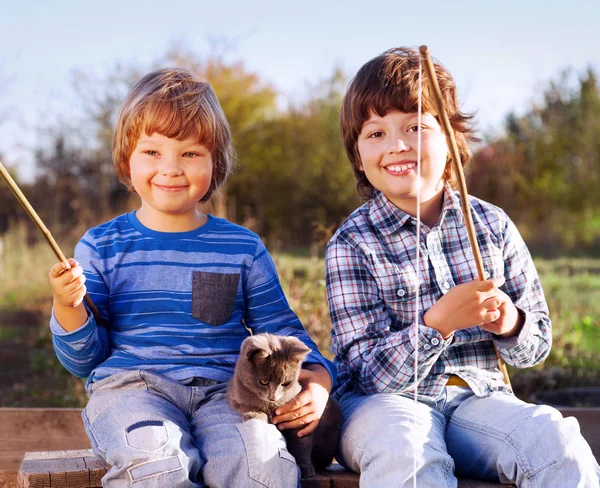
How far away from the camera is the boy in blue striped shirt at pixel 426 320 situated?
214 centimetres

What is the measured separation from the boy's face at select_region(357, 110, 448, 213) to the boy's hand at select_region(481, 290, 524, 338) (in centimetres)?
49

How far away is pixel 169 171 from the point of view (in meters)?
2.49

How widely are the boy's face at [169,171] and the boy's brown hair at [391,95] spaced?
21.2 inches

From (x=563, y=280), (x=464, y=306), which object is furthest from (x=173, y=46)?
(x=464, y=306)

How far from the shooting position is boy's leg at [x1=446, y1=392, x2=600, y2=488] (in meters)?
2.10

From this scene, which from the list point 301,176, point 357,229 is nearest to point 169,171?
point 357,229

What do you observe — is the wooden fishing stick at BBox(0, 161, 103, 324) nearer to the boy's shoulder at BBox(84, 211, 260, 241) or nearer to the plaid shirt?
the boy's shoulder at BBox(84, 211, 260, 241)

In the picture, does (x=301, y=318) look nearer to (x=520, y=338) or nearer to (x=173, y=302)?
(x=173, y=302)

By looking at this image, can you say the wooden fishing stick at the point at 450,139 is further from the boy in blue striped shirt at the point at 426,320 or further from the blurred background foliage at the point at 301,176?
the blurred background foliage at the point at 301,176


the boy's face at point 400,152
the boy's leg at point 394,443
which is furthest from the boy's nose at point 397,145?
the boy's leg at point 394,443

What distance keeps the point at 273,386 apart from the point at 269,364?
0.07 metres

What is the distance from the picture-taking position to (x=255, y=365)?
2.19 metres

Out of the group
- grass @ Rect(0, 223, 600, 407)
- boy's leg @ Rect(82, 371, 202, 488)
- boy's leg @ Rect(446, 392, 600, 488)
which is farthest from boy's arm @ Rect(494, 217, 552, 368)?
grass @ Rect(0, 223, 600, 407)

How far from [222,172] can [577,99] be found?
50.2ft
